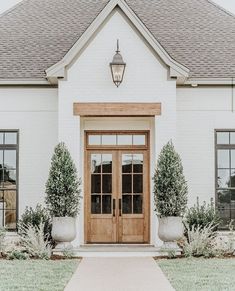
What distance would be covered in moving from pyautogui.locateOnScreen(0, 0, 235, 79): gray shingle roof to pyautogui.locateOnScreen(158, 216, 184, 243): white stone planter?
4362 mm

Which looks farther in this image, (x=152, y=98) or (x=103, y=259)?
(x=152, y=98)

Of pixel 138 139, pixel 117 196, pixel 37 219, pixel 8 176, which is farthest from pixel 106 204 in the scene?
pixel 8 176

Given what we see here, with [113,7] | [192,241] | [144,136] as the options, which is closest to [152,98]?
[144,136]

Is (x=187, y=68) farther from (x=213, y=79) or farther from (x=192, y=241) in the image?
(x=192, y=241)

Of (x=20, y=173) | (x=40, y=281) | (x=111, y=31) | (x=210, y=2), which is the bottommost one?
(x=40, y=281)

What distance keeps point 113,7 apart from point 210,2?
19.7 ft

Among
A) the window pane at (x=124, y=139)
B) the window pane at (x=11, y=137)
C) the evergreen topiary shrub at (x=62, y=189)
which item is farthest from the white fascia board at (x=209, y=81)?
the window pane at (x=11, y=137)

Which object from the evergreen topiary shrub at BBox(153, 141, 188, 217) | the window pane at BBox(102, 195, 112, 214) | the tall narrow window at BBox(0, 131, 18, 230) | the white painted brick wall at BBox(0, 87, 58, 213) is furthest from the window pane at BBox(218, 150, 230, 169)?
the tall narrow window at BBox(0, 131, 18, 230)

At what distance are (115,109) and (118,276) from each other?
561 centimetres

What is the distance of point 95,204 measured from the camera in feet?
59.9

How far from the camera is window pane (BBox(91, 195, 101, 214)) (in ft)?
59.8

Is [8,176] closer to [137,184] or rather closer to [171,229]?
[137,184]

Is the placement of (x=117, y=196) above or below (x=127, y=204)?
above

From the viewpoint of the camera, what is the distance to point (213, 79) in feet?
60.4
